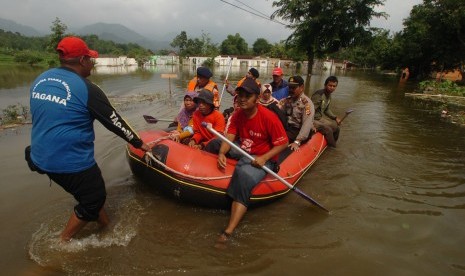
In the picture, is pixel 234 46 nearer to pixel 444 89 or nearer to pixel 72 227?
pixel 444 89

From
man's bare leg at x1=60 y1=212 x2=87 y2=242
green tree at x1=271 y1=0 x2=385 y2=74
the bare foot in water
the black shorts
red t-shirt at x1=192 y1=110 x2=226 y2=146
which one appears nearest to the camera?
the black shorts

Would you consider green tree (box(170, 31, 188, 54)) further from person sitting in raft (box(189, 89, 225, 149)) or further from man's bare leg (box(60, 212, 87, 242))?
man's bare leg (box(60, 212, 87, 242))

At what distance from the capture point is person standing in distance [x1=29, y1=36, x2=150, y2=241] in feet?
8.11

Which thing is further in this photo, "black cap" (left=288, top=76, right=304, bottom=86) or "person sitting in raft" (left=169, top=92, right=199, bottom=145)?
"black cap" (left=288, top=76, right=304, bottom=86)

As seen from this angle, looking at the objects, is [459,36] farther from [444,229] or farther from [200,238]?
[200,238]

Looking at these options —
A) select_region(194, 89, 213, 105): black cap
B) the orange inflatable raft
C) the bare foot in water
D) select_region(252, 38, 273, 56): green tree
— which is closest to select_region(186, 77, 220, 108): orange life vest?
select_region(194, 89, 213, 105): black cap

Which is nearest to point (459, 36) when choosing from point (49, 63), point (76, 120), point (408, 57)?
point (408, 57)

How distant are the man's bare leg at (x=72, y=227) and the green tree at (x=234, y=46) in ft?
287

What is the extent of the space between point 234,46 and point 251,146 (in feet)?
290

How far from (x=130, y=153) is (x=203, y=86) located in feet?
6.29

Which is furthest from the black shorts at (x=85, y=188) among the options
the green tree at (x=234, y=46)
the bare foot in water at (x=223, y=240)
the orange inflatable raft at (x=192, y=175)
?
the green tree at (x=234, y=46)

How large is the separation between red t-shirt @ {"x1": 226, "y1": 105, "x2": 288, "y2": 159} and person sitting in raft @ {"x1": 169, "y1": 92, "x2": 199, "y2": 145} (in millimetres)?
1074

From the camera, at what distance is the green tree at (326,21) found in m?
19.5

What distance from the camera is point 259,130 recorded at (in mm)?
3617
